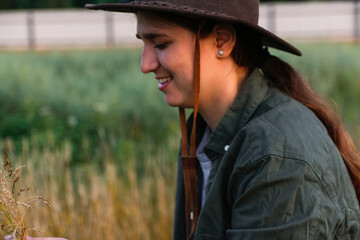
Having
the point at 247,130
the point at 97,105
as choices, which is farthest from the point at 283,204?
the point at 97,105

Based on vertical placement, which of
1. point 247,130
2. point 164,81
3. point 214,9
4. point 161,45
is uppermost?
point 214,9

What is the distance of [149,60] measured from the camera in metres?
1.76

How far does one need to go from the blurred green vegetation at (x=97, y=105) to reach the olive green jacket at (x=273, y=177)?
7.30 ft

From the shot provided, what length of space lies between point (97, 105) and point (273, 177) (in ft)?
14.0

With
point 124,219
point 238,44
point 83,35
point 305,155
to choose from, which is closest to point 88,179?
point 124,219

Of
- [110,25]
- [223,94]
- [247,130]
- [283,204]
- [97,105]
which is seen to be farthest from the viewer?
[110,25]

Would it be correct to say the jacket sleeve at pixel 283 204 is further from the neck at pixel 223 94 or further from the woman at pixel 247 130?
the neck at pixel 223 94

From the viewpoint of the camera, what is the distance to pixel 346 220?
164 centimetres

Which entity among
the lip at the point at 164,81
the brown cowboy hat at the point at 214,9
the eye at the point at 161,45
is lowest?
the lip at the point at 164,81

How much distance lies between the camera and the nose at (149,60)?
5.78ft

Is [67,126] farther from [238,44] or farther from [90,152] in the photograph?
[238,44]

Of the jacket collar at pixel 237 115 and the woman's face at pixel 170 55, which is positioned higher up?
the woman's face at pixel 170 55

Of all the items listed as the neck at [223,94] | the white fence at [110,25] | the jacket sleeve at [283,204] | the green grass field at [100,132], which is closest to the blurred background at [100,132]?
the green grass field at [100,132]

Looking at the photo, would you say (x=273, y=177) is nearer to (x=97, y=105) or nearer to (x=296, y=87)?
(x=296, y=87)
